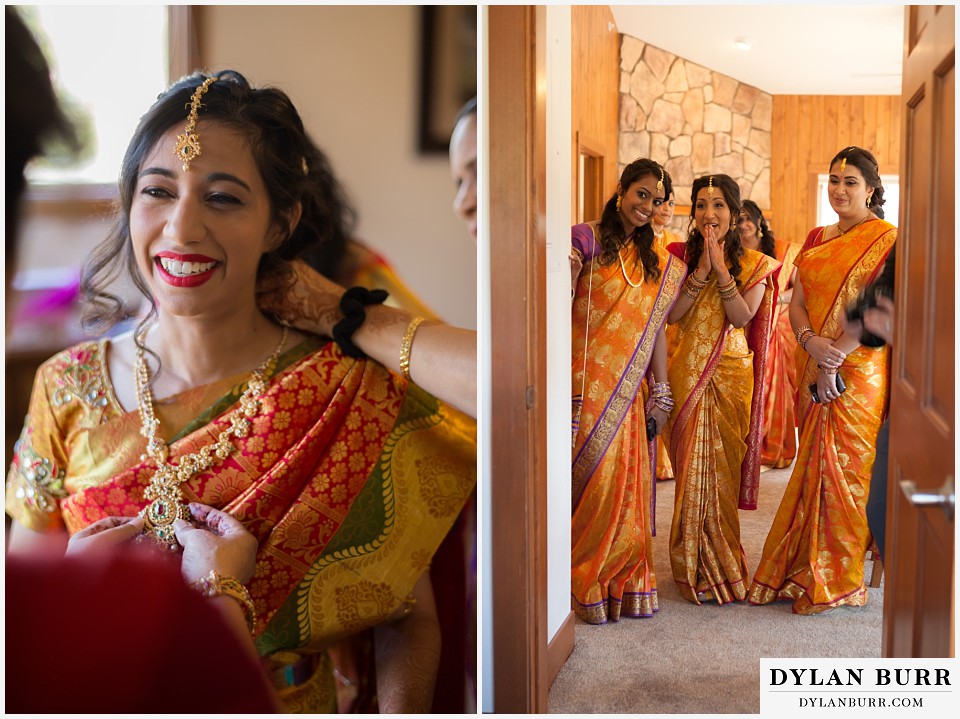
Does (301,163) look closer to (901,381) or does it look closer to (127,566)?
(127,566)

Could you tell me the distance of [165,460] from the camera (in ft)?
4.23

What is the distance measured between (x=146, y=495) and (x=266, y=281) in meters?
0.35

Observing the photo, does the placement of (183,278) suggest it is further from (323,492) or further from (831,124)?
(831,124)

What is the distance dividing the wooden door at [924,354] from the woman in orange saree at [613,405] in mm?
1077

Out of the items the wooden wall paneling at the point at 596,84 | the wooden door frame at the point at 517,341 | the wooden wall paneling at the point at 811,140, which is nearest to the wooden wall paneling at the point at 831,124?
the wooden wall paneling at the point at 811,140

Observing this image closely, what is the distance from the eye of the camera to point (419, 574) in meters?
1.38

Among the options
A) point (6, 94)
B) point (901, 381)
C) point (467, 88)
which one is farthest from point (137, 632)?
point (901, 381)

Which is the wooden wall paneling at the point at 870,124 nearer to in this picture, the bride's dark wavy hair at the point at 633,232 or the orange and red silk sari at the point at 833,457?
the orange and red silk sari at the point at 833,457

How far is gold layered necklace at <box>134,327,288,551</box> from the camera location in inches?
50.7

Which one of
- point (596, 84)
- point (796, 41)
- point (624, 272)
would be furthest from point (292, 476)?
point (796, 41)

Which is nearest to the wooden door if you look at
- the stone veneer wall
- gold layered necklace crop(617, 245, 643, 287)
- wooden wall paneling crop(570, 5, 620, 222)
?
gold layered necklace crop(617, 245, 643, 287)

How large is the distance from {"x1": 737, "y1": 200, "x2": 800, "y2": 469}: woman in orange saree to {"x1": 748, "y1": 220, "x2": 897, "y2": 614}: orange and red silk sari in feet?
0.37

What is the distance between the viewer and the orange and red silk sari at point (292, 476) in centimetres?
129

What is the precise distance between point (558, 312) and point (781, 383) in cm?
108
